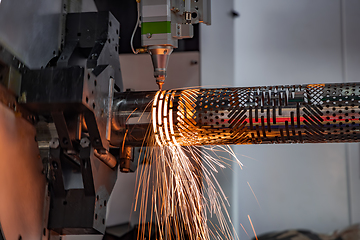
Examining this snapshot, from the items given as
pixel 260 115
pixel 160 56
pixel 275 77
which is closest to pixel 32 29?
pixel 160 56

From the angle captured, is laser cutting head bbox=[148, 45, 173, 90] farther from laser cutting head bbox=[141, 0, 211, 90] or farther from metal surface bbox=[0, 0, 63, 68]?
metal surface bbox=[0, 0, 63, 68]

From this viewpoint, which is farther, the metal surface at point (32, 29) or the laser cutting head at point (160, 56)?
the laser cutting head at point (160, 56)

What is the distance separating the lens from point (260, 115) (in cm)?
118

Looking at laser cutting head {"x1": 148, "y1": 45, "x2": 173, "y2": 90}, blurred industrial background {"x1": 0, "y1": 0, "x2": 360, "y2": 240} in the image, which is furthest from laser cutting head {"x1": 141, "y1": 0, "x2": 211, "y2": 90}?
blurred industrial background {"x1": 0, "y1": 0, "x2": 360, "y2": 240}

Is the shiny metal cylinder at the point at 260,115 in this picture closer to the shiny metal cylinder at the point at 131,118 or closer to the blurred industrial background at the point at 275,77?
the shiny metal cylinder at the point at 131,118

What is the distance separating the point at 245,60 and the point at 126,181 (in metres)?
0.95

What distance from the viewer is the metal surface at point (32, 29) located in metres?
1.12

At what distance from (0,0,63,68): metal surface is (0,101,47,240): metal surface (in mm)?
196

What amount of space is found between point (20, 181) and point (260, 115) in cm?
75

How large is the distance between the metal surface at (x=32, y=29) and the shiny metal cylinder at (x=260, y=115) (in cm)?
42

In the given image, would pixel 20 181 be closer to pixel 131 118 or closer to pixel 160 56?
pixel 131 118

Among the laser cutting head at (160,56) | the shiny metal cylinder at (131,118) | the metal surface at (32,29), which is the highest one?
the metal surface at (32,29)

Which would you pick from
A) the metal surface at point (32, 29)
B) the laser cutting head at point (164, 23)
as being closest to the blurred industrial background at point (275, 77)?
the metal surface at point (32, 29)

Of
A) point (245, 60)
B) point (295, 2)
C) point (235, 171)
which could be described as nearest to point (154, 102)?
point (235, 171)
